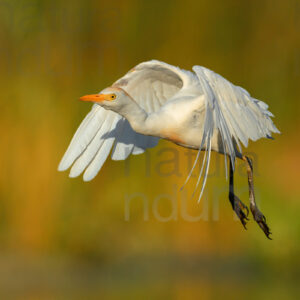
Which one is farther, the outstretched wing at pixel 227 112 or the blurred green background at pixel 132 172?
the blurred green background at pixel 132 172

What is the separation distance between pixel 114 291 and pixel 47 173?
1.01 m

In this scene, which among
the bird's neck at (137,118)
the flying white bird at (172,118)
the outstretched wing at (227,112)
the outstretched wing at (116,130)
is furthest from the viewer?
the outstretched wing at (116,130)

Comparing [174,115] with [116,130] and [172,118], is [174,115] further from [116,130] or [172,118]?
[116,130]

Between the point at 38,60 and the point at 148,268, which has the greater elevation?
the point at 38,60

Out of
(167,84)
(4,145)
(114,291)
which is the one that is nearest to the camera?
(167,84)

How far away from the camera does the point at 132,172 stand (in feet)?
19.7

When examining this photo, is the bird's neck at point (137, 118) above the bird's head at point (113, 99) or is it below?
below

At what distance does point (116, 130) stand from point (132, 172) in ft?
4.93

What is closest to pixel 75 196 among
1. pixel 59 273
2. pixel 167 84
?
pixel 59 273

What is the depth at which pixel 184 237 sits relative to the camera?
5.84 meters

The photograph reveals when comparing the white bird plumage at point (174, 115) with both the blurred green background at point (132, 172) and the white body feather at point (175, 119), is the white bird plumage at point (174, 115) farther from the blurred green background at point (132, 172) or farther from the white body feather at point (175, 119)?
the blurred green background at point (132, 172)

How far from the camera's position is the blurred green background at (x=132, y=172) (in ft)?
19.2

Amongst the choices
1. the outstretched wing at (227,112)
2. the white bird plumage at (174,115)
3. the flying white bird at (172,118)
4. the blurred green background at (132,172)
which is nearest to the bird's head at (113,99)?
the flying white bird at (172,118)

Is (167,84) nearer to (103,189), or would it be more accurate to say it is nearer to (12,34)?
(103,189)
